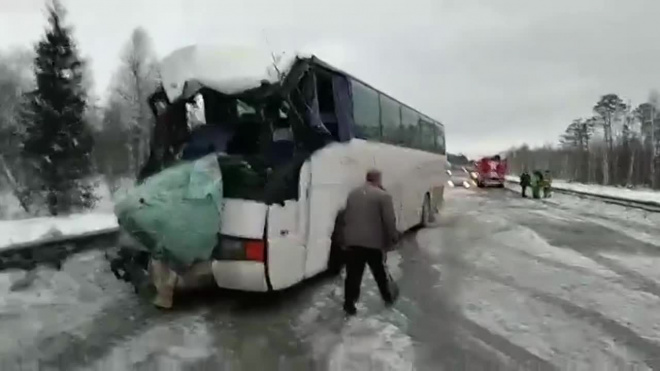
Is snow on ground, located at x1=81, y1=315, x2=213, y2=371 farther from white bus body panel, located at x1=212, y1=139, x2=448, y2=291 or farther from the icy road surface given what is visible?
white bus body panel, located at x1=212, y1=139, x2=448, y2=291

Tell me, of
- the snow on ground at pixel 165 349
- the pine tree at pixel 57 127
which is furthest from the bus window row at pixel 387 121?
the pine tree at pixel 57 127

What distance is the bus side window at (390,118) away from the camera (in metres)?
13.6

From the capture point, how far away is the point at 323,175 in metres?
9.02

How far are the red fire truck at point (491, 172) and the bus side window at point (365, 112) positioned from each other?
4443 cm

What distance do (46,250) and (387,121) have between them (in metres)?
7.00

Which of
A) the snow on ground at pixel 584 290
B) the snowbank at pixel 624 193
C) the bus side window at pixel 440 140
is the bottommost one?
the snowbank at pixel 624 193

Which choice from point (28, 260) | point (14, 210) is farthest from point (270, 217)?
point (14, 210)

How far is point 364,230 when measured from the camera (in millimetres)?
7719

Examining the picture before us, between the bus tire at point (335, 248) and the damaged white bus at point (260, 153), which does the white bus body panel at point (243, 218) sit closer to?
the damaged white bus at point (260, 153)

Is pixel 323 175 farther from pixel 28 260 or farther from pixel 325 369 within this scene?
pixel 28 260

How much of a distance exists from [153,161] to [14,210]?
117 ft

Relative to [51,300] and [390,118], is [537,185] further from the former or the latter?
[51,300]

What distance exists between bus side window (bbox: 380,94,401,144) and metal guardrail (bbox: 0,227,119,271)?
18.5 ft

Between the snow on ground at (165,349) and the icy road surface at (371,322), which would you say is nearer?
the snow on ground at (165,349)
